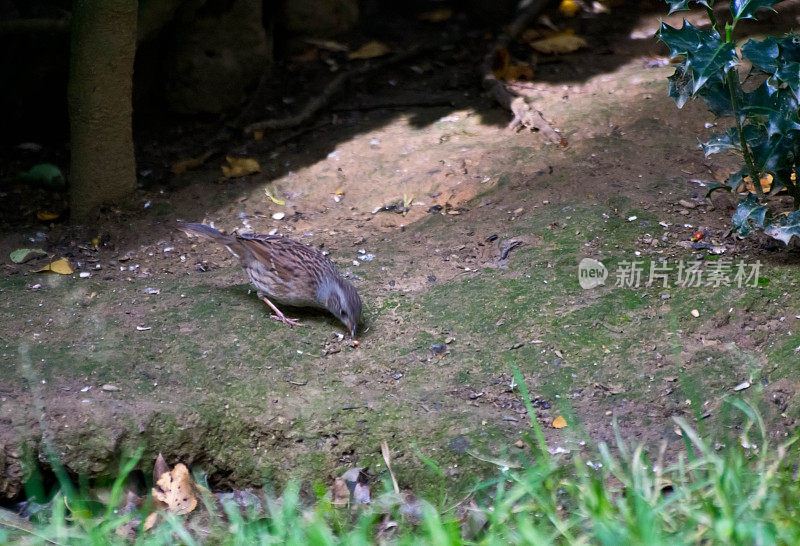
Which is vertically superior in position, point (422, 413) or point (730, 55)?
point (730, 55)

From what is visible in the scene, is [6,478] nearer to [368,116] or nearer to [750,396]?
[750,396]

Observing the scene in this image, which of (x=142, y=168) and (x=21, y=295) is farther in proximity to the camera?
(x=142, y=168)

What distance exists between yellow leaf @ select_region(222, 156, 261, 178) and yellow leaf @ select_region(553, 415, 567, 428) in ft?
12.0

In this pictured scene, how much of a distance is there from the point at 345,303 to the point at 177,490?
1302 mm

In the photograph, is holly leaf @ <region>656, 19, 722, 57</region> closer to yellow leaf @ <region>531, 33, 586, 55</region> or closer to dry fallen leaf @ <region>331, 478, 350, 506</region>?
dry fallen leaf @ <region>331, 478, 350, 506</region>

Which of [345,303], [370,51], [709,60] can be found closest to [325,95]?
[370,51]

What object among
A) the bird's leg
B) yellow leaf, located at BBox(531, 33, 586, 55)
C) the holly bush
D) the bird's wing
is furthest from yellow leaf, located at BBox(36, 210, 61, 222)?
yellow leaf, located at BBox(531, 33, 586, 55)

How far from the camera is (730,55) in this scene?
387 centimetres

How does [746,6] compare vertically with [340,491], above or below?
above

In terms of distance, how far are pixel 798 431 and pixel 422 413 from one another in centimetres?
170

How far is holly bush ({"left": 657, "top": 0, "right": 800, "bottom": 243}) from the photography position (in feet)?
12.9

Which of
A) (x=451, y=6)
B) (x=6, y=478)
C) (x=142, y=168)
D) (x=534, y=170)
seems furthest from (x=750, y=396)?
(x=451, y=6)

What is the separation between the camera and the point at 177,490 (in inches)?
149

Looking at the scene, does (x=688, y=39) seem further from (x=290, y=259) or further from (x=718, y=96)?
(x=290, y=259)
